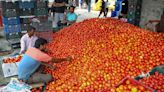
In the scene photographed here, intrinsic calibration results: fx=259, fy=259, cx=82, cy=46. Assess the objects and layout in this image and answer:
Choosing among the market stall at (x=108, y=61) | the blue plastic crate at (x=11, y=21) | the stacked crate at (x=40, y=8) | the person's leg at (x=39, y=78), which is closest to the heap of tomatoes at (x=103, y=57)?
the market stall at (x=108, y=61)

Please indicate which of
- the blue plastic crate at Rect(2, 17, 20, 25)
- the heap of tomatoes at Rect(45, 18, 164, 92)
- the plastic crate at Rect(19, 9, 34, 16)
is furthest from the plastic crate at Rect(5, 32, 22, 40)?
the heap of tomatoes at Rect(45, 18, 164, 92)

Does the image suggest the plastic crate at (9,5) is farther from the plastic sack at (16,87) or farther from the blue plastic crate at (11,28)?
the plastic sack at (16,87)

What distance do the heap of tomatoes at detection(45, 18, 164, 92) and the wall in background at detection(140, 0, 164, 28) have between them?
15.3 ft

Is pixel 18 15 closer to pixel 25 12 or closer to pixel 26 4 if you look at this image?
pixel 25 12

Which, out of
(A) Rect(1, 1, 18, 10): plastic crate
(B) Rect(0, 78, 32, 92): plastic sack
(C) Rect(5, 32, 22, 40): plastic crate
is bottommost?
(B) Rect(0, 78, 32, 92): plastic sack

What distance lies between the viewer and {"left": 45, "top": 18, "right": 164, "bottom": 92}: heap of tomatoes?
19.0ft

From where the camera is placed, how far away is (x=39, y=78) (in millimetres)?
6215

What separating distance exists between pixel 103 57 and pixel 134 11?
7764mm

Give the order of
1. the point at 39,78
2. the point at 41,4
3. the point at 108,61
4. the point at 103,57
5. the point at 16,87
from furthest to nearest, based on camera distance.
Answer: the point at 41,4 < the point at 103,57 < the point at 108,61 < the point at 39,78 < the point at 16,87

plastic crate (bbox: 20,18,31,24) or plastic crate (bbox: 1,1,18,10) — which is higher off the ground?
plastic crate (bbox: 1,1,18,10)

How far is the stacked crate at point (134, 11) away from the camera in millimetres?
13672

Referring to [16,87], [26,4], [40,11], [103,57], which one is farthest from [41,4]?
[16,87]

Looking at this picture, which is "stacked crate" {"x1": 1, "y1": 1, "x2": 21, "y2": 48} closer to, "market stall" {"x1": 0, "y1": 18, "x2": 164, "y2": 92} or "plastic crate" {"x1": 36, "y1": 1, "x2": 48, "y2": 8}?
"plastic crate" {"x1": 36, "y1": 1, "x2": 48, "y2": 8}

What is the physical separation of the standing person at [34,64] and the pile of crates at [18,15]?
4.91m
